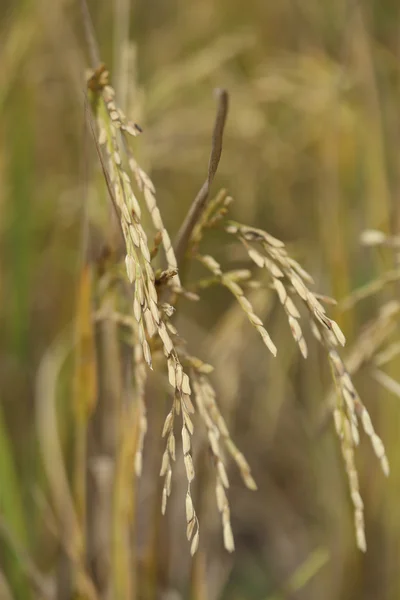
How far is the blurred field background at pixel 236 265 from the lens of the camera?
0.82 m

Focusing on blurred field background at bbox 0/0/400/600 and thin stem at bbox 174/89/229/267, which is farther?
blurred field background at bbox 0/0/400/600

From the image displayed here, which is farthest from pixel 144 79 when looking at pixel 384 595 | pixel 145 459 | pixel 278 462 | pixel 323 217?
pixel 384 595

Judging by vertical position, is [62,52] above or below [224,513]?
above

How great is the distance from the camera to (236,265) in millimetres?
1421

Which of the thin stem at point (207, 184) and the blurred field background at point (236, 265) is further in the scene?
the blurred field background at point (236, 265)

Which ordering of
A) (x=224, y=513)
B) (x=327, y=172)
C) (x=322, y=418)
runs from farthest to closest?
(x=327, y=172), (x=322, y=418), (x=224, y=513)

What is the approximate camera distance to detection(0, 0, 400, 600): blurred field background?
0.82 m

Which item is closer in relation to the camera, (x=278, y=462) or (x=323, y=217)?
(x=323, y=217)

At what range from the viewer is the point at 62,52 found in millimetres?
1060

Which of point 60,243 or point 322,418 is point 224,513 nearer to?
point 322,418

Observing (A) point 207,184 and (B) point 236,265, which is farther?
(B) point 236,265

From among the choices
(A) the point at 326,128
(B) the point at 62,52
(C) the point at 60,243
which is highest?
(B) the point at 62,52

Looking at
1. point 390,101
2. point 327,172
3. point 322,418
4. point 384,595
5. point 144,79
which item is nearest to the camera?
point 322,418

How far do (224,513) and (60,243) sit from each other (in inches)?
35.1
